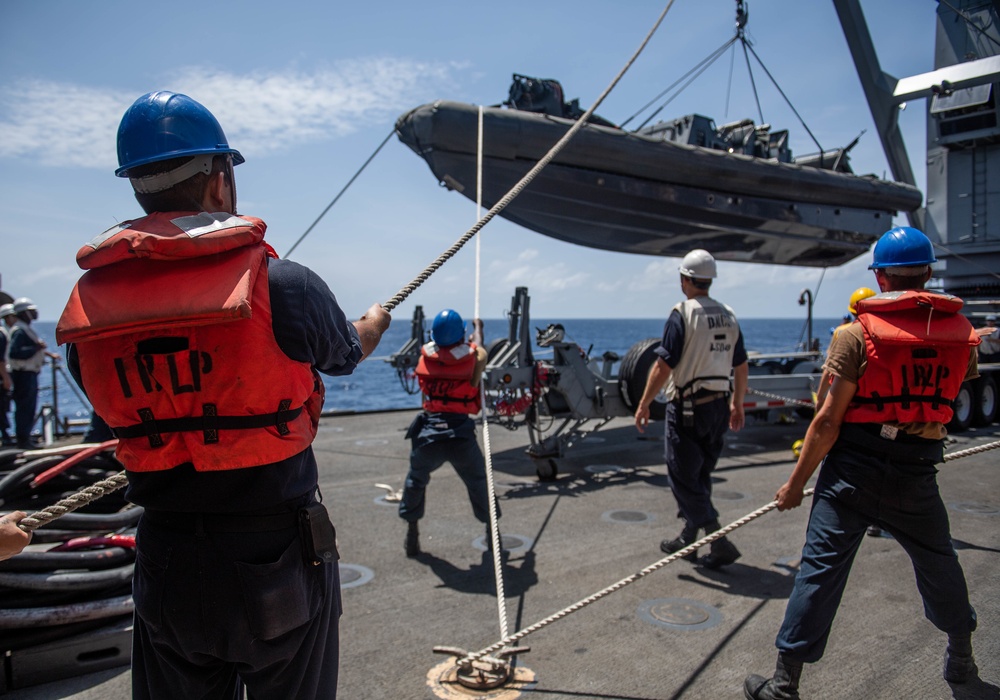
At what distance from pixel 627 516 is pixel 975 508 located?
115 inches

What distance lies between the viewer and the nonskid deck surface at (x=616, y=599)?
2.97 metres

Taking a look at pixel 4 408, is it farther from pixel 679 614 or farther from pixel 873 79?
pixel 873 79

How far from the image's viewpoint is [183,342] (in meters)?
1.54

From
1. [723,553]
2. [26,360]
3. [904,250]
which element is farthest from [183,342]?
[26,360]

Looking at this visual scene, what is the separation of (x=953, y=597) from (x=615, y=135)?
8245 millimetres

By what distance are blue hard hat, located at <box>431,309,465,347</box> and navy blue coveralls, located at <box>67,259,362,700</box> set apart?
3.27 meters

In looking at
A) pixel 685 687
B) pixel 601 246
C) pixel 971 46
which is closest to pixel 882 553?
pixel 685 687

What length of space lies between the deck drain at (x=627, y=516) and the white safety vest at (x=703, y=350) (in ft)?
4.64

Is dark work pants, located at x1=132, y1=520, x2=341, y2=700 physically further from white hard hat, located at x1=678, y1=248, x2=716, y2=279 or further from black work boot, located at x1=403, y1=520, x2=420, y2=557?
white hard hat, located at x1=678, y1=248, x2=716, y2=279

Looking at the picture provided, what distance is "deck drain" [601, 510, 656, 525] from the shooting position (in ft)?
18.1

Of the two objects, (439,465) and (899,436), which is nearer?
(899,436)

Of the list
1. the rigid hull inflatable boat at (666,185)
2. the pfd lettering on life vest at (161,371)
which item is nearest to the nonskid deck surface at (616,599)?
the pfd lettering on life vest at (161,371)

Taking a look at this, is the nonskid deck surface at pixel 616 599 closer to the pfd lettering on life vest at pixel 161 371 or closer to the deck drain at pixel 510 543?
the deck drain at pixel 510 543

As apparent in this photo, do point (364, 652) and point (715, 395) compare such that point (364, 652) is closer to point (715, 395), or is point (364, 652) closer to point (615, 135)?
point (715, 395)
